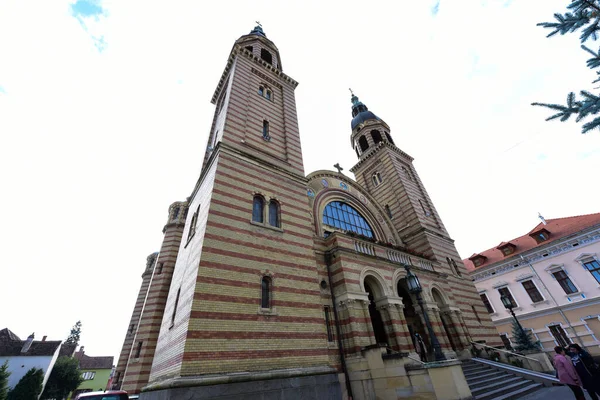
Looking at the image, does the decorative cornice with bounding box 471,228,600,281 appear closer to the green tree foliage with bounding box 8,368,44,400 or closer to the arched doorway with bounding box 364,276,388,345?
the arched doorway with bounding box 364,276,388,345

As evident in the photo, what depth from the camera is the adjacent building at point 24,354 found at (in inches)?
1257

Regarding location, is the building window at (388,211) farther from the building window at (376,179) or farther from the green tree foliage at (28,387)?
the green tree foliage at (28,387)

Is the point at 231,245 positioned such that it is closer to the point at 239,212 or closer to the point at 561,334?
the point at 239,212

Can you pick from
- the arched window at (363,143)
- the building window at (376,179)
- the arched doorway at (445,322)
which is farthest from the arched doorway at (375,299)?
the arched window at (363,143)

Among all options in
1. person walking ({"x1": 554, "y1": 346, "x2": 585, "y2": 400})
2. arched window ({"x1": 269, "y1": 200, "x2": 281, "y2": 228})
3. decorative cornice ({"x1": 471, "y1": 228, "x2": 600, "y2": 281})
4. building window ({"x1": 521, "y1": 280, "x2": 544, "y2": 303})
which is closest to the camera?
person walking ({"x1": 554, "y1": 346, "x2": 585, "y2": 400})

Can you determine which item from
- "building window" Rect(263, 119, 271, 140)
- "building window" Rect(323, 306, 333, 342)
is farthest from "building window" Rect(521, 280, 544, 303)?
"building window" Rect(263, 119, 271, 140)

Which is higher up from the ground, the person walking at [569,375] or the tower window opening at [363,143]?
the tower window opening at [363,143]

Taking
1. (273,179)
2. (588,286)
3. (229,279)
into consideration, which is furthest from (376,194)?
(588,286)

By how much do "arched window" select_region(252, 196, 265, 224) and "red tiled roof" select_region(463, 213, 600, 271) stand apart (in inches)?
1192

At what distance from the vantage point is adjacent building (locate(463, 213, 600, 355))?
23.0 meters

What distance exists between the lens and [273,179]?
13.1 m

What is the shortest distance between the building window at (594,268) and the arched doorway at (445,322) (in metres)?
18.6

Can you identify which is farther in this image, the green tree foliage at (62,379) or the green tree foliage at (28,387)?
the green tree foliage at (62,379)

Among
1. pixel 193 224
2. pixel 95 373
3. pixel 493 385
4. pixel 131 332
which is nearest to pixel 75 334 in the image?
pixel 95 373
